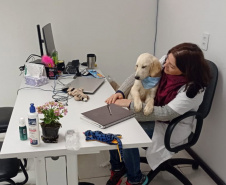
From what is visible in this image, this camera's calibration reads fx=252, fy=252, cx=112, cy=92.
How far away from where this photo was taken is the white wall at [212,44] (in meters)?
1.81

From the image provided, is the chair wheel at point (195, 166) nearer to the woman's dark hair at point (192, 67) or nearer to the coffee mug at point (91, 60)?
the woman's dark hair at point (192, 67)

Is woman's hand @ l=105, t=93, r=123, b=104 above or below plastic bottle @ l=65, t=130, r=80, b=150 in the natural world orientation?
above

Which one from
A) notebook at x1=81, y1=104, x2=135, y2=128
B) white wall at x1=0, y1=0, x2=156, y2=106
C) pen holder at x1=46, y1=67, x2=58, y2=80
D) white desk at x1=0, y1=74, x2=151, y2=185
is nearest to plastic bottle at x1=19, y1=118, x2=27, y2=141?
white desk at x1=0, y1=74, x2=151, y2=185

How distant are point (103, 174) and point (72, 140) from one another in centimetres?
96

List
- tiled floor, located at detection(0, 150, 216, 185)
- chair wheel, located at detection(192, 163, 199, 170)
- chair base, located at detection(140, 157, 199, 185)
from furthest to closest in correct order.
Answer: chair wheel, located at detection(192, 163, 199, 170)
tiled floor, located at detection(0, 150, 216, 185)
chair base, located at detection(140, 157, 199, 185)

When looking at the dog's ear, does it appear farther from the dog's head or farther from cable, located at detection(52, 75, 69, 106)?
cable, located at detection(52, 75, 69, 106)

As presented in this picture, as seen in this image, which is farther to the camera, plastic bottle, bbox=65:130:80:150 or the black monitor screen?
the black monitor screen

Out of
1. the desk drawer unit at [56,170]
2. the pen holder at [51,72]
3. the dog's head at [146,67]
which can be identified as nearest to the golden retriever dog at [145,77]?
the dog's head at [146,67]

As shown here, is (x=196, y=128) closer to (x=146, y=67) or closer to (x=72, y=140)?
(x=146, y=67)

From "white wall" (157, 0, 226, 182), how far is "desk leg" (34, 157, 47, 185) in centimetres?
131

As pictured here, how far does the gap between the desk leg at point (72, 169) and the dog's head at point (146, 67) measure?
2.22 ft

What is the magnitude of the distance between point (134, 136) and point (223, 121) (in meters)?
0.90

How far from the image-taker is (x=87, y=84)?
201 cm

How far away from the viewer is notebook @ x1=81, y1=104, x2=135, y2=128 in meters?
1.38
